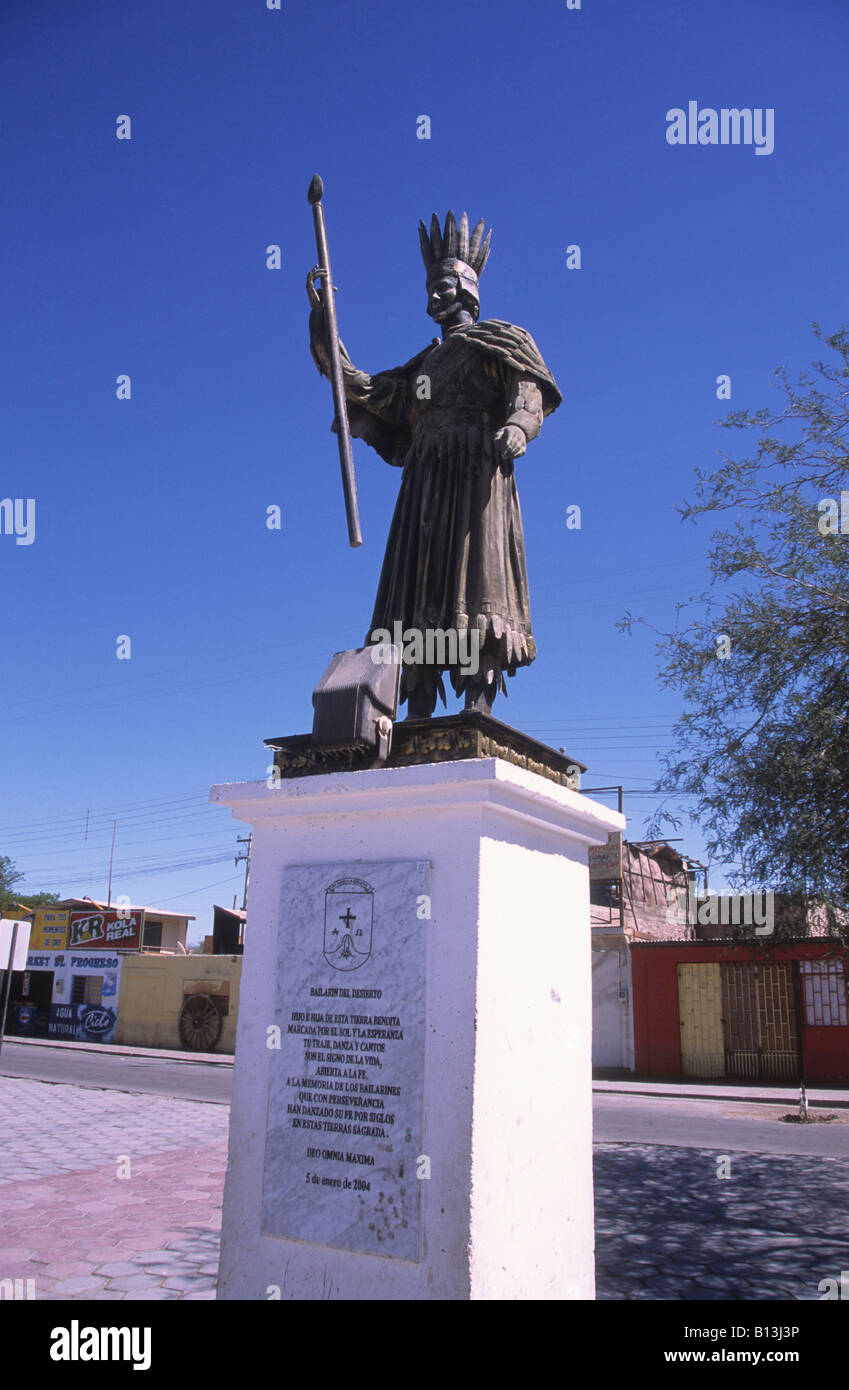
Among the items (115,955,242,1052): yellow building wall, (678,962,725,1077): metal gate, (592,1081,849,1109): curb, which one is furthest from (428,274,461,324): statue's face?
(115,955,242,1052): yellow building wall

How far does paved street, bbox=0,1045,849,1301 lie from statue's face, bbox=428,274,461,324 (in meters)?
4.73

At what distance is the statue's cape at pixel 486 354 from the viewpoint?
13.6 feet

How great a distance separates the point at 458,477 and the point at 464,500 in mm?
132

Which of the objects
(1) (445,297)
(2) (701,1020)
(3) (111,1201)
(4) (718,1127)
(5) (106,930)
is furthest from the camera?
(5) (106,930)

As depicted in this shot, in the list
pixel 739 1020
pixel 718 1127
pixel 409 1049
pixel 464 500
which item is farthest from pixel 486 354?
pixel 739 1020

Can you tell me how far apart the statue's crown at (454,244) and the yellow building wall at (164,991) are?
2355cm

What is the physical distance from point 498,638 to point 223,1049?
25.0 meters

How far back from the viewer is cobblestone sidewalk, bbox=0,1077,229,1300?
4867 millimetres

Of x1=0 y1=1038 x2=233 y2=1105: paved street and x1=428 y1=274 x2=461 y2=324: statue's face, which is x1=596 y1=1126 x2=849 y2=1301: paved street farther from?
x1=0 y1=1038 x2=233 y2=1105: paved street

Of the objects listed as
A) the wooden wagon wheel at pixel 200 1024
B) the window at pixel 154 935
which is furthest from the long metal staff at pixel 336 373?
the window at pixel 154 935

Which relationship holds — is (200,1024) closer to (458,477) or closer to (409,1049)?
(458,477)

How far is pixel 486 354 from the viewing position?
14.0 ft

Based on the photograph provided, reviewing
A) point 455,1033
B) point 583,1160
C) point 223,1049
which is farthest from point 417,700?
point 223,1049

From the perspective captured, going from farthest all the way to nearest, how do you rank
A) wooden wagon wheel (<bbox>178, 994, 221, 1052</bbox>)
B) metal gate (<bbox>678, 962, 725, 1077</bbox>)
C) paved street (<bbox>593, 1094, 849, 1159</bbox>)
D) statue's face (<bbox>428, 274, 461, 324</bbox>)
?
1. wooden wagon wheel (<bbox>178, 994, 221, 1052</bbox>)
2. metal gate (<bbox>678, 962, 725, 1077</bbox>)
3. paved street (<bbox>593, 1094, 849, 1159</bbox>)
4. statue's face (<bbox>428, 274, 461, 324</bbox>)
